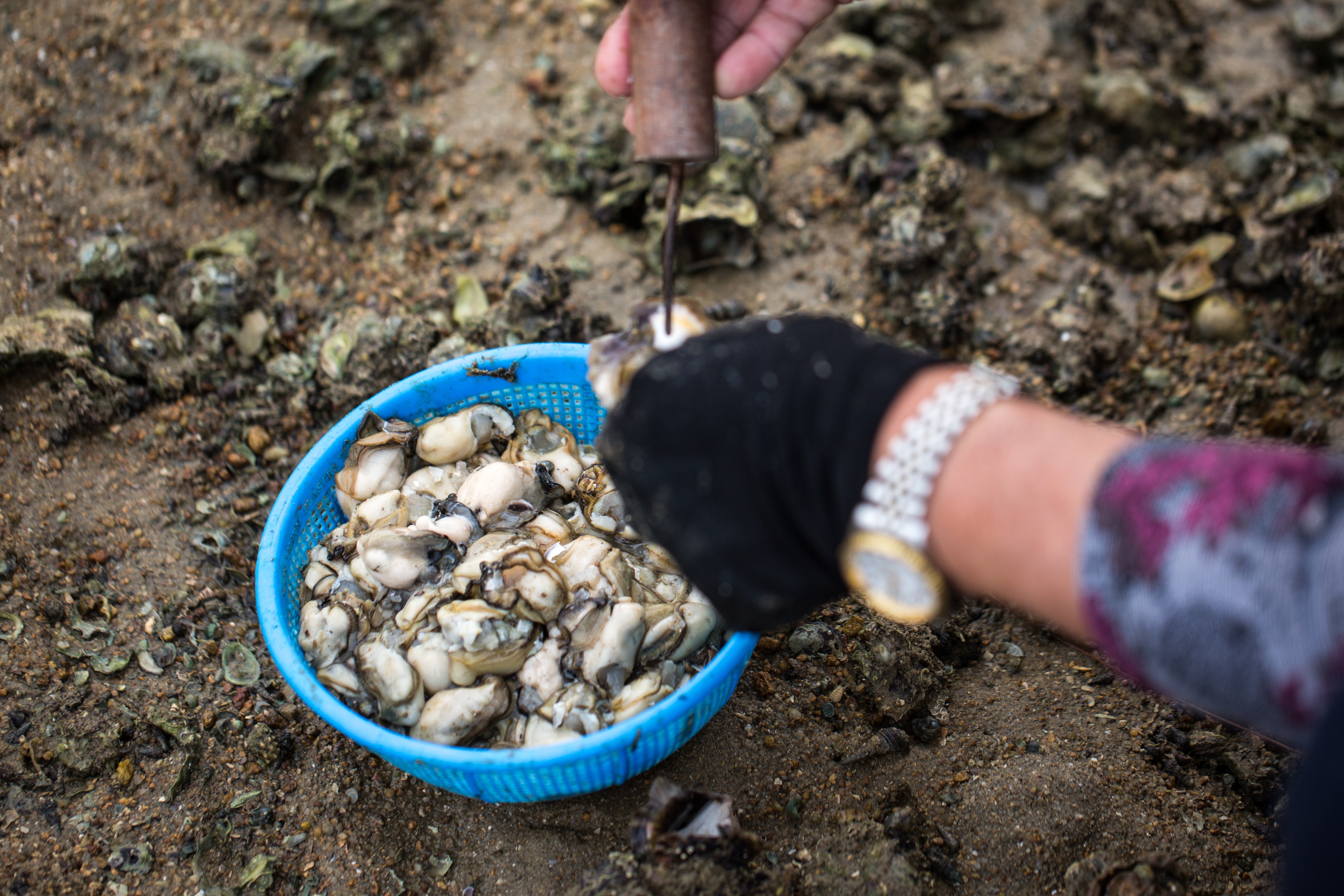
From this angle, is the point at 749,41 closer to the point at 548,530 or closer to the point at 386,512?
the point at 548,530

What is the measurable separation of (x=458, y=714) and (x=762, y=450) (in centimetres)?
108

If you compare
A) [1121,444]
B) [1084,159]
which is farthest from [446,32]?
[1121,444]

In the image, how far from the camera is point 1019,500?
42.8 inches

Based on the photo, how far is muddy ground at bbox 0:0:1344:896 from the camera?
211cm

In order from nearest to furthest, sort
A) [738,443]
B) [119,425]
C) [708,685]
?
[738,443] < [708,685] < [119,425]

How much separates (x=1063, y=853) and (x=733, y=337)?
5.13 ft

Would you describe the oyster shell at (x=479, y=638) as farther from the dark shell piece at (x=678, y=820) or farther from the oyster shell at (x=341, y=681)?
the dark shell piece at (x=678, y=820)

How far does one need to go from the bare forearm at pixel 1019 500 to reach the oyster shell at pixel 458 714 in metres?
1.20

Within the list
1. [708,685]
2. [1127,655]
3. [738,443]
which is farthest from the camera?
[708,685]

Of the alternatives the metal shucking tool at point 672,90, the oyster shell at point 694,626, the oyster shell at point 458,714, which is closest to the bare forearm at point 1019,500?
the metal shucking tool at point 672,90

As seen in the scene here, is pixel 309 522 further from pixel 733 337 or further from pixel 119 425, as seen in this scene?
pixel 733 337

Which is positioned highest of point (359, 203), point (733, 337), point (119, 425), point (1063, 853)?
point (733, 337)

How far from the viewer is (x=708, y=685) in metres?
1.83

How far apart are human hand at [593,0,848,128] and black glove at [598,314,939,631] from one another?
1101mm
